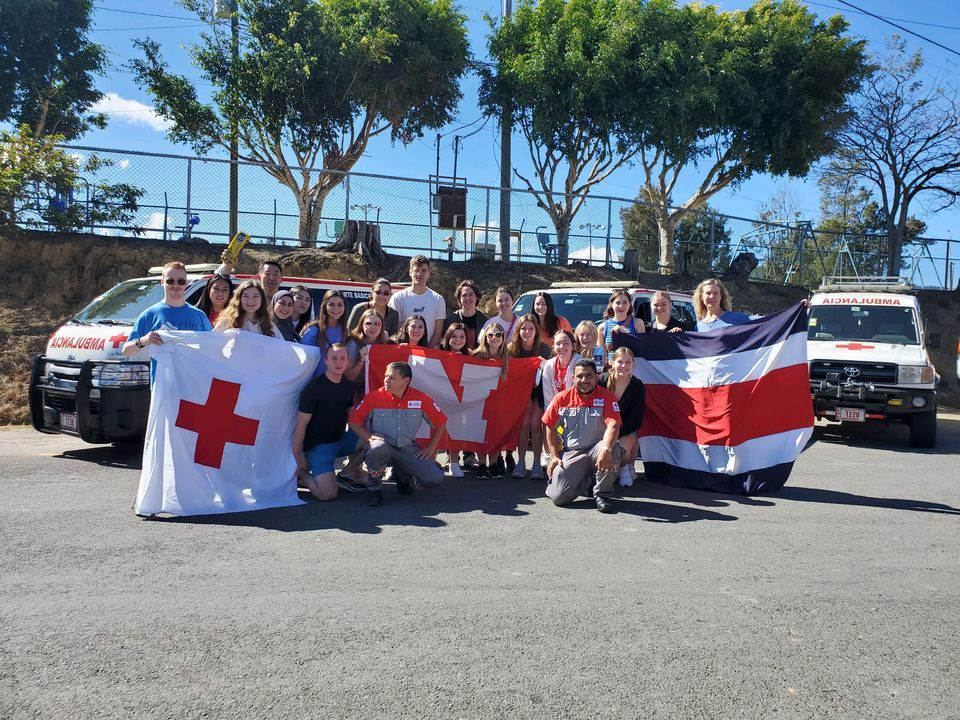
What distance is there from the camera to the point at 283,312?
787 centimetres

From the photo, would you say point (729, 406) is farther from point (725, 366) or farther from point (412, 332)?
point (412, 332)

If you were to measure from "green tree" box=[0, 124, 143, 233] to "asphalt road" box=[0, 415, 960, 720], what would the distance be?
1077 cm

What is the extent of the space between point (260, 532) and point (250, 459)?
104 centimetres

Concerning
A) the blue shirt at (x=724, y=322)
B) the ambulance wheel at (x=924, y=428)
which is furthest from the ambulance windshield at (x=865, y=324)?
the blue shirt at (x=724, y=322)

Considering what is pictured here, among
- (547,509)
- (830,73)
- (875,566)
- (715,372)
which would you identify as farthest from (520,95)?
(875,566)

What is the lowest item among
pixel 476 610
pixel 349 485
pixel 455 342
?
pixel 476 610

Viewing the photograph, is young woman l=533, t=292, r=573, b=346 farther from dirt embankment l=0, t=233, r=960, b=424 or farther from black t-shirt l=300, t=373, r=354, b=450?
dirt embankment l=0, t=233, r=960, b=424

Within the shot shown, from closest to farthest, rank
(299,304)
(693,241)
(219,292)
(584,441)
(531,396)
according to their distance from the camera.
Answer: (584,441) < (219,292) < (531,396) < (299,304) < (693,241)

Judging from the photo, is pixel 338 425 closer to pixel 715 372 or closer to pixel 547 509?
pixel 547 509

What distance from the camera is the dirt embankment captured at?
536 inches

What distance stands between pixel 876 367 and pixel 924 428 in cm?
102

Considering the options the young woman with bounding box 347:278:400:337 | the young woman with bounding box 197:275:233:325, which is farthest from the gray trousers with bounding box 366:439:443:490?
the young woman with bounding box 197:275:233:325

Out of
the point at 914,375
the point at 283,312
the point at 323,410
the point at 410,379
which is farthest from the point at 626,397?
the point at 914,375

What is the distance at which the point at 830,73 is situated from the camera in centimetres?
2267
